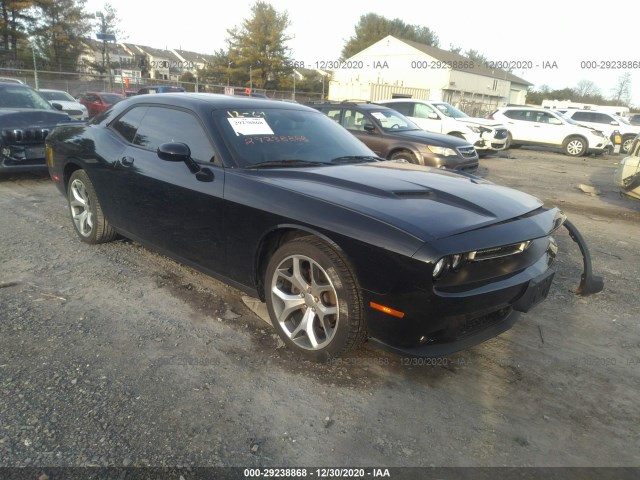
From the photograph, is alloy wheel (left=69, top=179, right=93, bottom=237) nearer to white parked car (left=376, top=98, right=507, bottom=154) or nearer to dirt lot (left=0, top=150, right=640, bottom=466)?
dirt lot (left=0, top=150, right=640, bottom=466)

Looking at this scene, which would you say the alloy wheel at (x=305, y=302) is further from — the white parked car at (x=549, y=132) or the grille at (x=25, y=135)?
the white parked car at (x=549, y=132)

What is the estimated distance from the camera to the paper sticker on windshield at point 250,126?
3410 millimetres

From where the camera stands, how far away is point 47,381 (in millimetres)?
2520

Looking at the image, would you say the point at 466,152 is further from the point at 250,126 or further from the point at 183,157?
the point at 183,157

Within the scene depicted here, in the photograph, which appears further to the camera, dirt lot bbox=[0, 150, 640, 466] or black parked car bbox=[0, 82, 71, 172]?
black parked car bbox=[0, 82, 71, 172]

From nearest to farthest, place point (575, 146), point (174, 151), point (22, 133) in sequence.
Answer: point (174, 151)
point (22, 133)
point (575, 146)

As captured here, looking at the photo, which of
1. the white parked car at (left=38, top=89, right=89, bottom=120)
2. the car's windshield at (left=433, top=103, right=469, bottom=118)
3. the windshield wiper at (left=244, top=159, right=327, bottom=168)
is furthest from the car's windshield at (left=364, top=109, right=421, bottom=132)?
the white parked car at (left=38, top=89, right=89, bottom=120)

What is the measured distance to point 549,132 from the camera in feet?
55.7

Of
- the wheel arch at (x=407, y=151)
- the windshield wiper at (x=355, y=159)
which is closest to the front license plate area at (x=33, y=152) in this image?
the windshield wiper at (x=355, y=159)

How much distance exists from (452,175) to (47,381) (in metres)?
3.02

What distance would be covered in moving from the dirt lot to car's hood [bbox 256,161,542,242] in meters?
0.95

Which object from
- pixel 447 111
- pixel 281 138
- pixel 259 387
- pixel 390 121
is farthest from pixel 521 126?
pixel 259 387

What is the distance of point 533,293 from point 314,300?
4.14 feet

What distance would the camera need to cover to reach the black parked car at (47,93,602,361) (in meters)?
2.36
